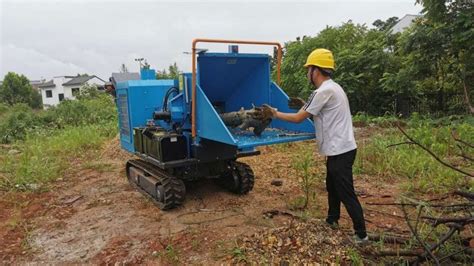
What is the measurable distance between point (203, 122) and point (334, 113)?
1.40 m

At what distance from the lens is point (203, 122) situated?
4.20 meters

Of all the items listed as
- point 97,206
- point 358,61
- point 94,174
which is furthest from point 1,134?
point 358,61

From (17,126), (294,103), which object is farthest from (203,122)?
(17,126)

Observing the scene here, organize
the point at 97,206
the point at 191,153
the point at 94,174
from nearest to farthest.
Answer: the point at 191,153
the point at 97,206
the point at 94,174

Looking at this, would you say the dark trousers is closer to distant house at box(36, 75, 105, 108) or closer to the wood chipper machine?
the wood chipper machine

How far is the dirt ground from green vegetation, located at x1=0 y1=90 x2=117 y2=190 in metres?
0.50

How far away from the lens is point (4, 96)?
147 feet

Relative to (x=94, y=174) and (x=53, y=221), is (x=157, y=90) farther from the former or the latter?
(x=94, y=174)

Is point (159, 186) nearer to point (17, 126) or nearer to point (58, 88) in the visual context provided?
point (17, 126)

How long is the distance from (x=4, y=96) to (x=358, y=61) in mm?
44189

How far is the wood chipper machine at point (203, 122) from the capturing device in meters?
4.25

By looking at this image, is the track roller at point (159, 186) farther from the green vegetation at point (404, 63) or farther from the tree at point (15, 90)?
the tree at point (15, 90)

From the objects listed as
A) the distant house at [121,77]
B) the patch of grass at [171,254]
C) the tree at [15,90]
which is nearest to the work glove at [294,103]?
the patch of grass at [171,254]

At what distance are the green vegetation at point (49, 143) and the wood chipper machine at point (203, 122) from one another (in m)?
2.36
